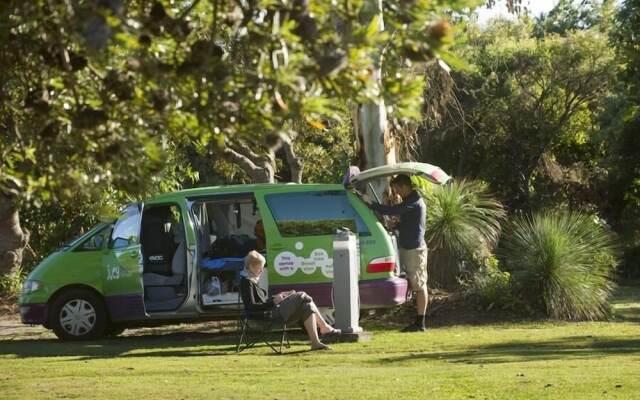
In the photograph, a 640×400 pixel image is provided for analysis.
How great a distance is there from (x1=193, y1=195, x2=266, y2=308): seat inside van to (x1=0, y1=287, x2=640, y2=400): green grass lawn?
0.66m

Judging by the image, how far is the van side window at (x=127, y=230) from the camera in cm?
1659

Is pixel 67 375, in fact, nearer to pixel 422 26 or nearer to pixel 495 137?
pixel 422 26

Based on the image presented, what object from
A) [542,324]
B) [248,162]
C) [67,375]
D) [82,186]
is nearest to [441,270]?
[542,324]

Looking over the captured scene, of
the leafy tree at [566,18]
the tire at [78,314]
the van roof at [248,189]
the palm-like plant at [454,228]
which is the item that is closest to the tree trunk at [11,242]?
the tire at [78,314]

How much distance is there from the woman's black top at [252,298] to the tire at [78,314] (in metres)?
2.64

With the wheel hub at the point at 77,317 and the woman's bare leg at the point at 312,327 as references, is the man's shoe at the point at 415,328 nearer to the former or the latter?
the woman's bare leg at the point at 312,327

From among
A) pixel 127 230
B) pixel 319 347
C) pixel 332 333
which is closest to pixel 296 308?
pixel 319 347

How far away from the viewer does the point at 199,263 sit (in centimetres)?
1627

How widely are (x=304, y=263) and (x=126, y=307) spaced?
2303 mm

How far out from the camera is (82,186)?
25.0ft

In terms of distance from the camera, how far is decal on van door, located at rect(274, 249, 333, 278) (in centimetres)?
1602

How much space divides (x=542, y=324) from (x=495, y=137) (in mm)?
21143

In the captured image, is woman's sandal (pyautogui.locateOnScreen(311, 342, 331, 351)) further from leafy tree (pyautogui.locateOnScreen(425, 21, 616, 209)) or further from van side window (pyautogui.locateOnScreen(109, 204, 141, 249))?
leafy tree (pyautogui.locateOnScreen(425, 21, 616, 209))

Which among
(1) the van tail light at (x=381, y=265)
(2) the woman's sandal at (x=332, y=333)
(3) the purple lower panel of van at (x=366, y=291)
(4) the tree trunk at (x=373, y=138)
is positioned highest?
(4) the tree trunk at (x=373, y=138)
